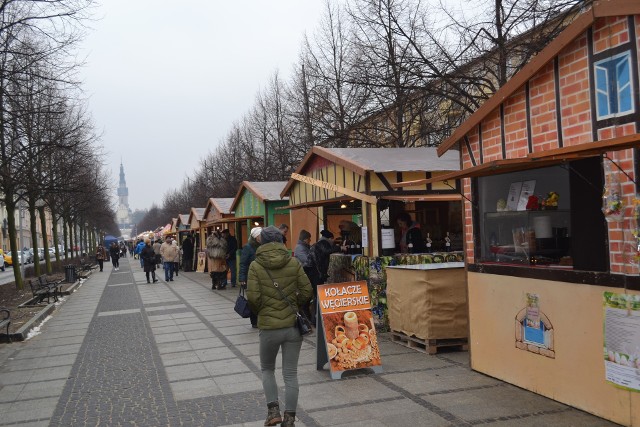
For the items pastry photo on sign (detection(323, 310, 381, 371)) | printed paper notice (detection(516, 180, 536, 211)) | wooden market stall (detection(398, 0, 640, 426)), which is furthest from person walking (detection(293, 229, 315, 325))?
printed paper notice (detection(516, 180, 536, 211))

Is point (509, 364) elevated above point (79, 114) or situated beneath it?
situated beneath

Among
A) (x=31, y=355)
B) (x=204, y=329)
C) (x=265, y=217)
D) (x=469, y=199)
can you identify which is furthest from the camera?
(x=265, y=217)

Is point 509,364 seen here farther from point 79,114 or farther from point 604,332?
point 79,114

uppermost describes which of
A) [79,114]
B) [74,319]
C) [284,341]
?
[79,114]

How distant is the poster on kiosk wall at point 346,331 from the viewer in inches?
281

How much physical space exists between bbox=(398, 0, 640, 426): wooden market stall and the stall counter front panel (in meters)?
0.01

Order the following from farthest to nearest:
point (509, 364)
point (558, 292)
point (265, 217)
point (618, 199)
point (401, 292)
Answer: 1. point (265, 217)
2. point (401, 292)
3. point (509, 364)
4. point (558, 292)
5. point (618, 199)

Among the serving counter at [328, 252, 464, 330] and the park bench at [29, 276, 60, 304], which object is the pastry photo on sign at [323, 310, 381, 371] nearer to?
the serving counter at [328, 252, 464, 330]

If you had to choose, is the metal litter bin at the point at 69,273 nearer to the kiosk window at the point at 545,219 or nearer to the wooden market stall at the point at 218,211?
the wooden market stall at the point at 218,211

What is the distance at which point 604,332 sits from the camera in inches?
201

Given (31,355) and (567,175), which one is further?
(31,355)

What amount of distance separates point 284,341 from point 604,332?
9.00 ft

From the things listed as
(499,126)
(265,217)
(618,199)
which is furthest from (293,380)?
(265,217)

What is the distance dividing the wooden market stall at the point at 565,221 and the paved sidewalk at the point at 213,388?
375 mm
